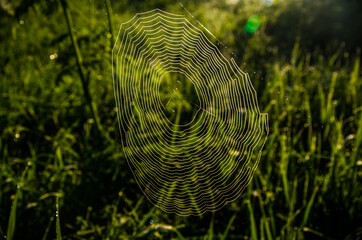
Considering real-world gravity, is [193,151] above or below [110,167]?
above

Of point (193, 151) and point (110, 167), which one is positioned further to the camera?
point (193, 151)

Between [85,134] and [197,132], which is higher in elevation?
[197,132]

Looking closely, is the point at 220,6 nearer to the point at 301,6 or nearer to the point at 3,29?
the point at 301,6

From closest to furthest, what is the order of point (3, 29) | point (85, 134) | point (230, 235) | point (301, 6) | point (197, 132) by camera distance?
point (230, 235), point (197, 132), point (85, 134), point (3, 29), point (301, 6)

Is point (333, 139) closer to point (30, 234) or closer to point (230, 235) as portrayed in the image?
point (230, 235)

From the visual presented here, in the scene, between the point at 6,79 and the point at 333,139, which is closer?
the point at 333,139

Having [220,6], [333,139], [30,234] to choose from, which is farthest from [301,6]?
[30,234]

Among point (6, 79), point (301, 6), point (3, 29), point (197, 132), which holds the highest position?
point (301, 6)

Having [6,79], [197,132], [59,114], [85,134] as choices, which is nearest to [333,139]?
[197,132]

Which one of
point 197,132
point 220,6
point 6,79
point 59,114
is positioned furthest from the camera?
point 220,6
